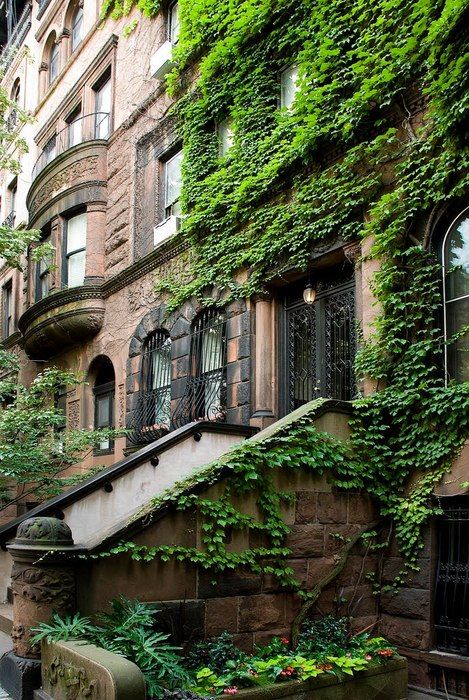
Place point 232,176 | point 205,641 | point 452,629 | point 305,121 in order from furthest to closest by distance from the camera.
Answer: point 232,176 → point 305,121 → point 452,629 → point 205,641

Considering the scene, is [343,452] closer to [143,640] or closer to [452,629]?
[452,629]

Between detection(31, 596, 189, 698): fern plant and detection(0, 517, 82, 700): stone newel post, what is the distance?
0.39 feet

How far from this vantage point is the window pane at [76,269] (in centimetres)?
1709

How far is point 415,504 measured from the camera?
7539mm

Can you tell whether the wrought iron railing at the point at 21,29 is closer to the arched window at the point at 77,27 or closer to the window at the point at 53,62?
the window at the point at 53,62

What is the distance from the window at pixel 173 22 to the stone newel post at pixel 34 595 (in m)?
12.4

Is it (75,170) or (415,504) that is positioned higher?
(75,170)

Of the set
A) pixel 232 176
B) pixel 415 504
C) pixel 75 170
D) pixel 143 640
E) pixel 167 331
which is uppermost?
pixel 75 170

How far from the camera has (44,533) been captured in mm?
6090

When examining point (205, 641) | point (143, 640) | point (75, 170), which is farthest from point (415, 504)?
point (75, 170)

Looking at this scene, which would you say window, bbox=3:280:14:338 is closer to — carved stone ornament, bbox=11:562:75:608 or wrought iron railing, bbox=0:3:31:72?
wrought iron railing, bbox=0:3:31:72

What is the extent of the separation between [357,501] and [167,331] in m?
6.78

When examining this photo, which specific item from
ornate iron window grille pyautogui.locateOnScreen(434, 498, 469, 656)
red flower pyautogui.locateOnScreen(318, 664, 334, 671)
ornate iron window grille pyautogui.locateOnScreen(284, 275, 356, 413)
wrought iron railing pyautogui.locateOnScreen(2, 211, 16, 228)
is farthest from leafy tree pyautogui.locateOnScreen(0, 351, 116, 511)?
wrought iron railing pyautogui.locateOnScreen(2, 211, 16, 228)

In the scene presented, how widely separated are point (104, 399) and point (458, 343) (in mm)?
10299
